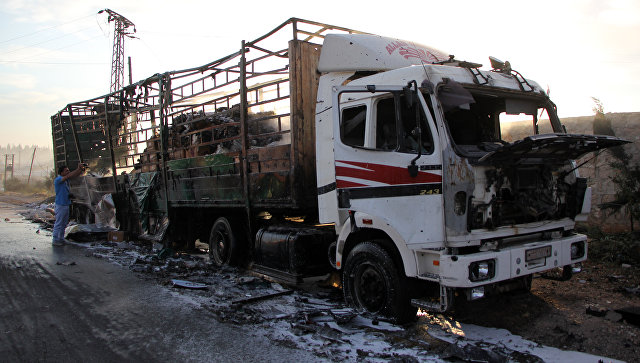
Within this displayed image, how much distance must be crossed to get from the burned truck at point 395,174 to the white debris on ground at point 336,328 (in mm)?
258

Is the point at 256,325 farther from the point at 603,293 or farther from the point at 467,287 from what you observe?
the point at 603,293

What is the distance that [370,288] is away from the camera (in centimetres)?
437

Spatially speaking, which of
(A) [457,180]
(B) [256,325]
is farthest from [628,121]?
(B) [256,325]

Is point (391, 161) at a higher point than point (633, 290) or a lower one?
higher

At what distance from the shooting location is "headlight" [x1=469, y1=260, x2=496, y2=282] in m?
3.59

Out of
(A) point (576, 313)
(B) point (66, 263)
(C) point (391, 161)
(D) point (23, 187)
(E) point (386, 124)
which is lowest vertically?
(A) point (576, 313)

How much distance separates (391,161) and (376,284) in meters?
1.24

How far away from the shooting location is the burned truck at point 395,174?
3738 mm

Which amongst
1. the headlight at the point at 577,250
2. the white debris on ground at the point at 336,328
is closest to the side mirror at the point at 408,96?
the white debris on ground at the point at 336,328

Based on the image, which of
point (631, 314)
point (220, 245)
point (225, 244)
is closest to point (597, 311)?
point (631, 314)

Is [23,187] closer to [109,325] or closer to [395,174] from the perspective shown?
[109,325]

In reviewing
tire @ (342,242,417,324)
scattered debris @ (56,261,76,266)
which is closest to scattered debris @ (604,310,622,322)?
tire @ (342,242,417,324)

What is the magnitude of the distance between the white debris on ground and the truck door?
865mm

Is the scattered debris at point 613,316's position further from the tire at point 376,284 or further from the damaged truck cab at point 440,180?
the tire at point 376,284
